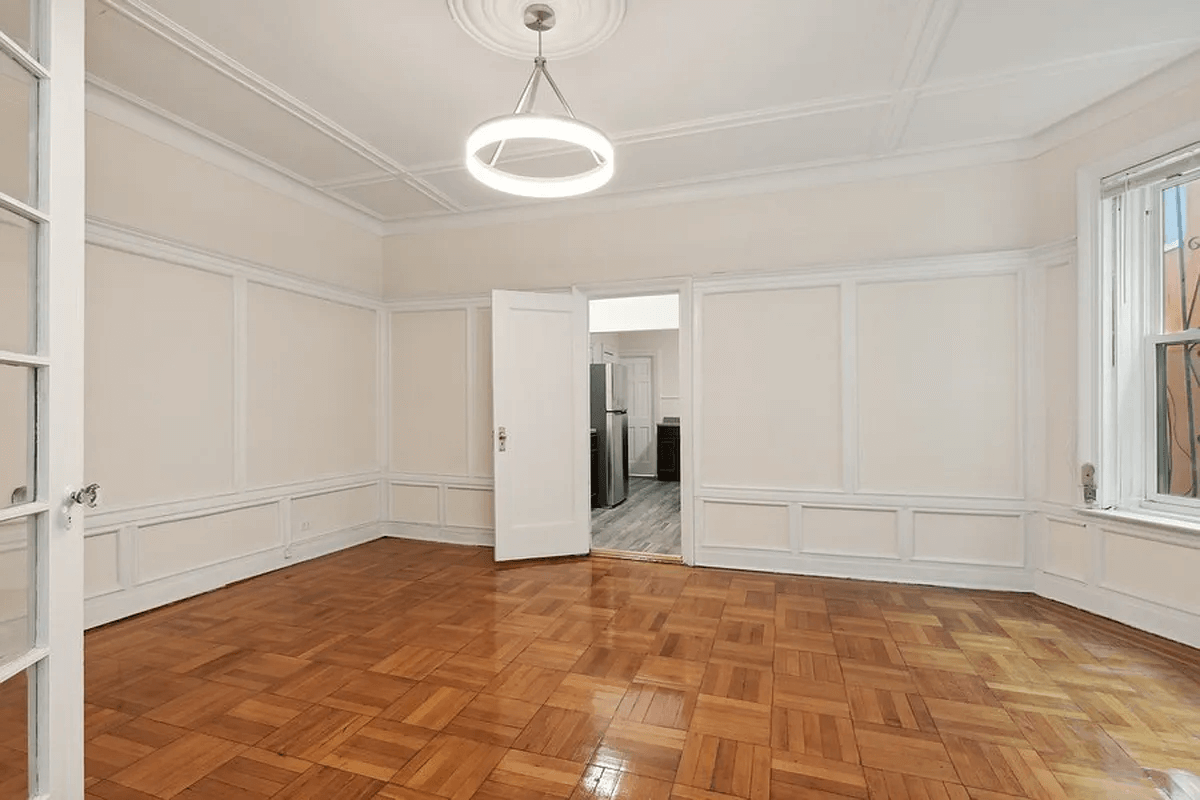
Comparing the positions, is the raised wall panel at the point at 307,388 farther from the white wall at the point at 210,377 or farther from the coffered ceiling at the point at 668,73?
the coffered ceiling at the point at 668,73

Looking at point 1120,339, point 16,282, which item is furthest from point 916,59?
point 16,282

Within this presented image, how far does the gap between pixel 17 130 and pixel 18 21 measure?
230 millimetres

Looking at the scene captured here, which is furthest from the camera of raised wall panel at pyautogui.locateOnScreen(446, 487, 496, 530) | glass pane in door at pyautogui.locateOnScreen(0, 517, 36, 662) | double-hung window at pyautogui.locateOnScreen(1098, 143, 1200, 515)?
raised wall panel at pyautogui.locateOnScreen(446, 487, 496, 530)

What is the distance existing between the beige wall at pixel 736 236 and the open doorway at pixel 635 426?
0.96m

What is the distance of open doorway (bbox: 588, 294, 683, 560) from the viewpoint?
564cm

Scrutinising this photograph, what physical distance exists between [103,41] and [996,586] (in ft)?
18.5

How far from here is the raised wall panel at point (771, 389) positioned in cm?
412

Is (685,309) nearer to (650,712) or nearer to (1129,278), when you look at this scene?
(1129,278)

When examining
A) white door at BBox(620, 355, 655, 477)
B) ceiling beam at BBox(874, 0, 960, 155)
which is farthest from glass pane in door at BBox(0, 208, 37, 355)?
white door at BBox(620, 355, 655, 477)

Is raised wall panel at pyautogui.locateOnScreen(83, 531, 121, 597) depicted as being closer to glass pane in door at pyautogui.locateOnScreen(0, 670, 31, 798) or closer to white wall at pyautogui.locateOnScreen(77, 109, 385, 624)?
white wall at pyautogui.locateOnScreen(77, 109, 385, 624)

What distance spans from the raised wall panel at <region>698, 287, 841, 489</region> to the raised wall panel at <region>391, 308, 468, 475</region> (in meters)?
2.07

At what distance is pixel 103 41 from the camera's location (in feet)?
8.87

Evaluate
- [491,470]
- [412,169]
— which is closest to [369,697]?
[491,470]

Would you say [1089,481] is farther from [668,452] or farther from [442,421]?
[668,452]
